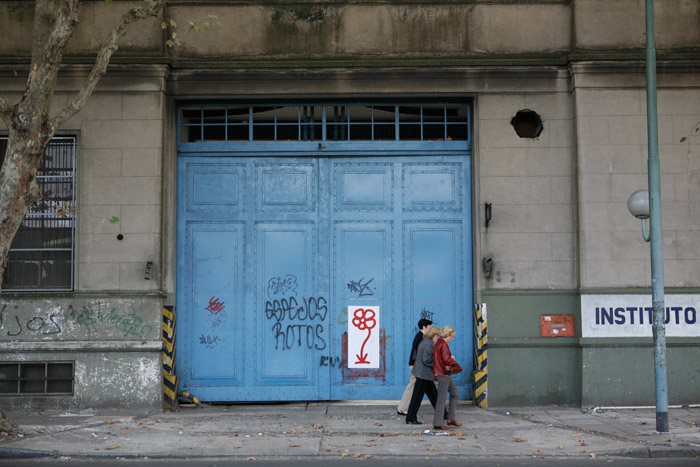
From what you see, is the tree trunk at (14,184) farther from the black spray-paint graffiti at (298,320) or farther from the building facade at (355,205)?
the black spray-paint graffiti at (298,320)

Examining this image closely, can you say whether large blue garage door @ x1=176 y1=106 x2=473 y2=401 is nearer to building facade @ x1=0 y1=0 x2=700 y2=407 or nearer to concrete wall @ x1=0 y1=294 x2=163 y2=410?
building facade @ x1=0 y1=0 x2=700 y2=407

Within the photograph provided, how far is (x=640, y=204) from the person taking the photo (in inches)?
448

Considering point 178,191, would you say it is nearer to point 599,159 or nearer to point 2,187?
point 2,187

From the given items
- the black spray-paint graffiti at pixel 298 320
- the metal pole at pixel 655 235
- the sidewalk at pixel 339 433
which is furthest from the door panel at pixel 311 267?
the metal pole at pixel 655 235

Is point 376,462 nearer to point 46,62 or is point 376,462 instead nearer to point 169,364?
point 169,364

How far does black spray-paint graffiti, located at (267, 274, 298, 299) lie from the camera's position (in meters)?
14.0

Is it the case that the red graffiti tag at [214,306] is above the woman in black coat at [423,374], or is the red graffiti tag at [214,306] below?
above

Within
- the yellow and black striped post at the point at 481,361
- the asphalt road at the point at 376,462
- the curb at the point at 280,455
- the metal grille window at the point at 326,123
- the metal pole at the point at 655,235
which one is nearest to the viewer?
the asphalt road at the point at 376,462

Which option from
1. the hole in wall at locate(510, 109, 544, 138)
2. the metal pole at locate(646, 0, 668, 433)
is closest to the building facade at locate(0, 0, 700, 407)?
the hole in wall at locate(510, 109, 544, 138)

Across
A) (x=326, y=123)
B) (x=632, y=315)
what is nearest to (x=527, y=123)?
(x=326, y=123)

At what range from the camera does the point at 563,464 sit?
362 inches

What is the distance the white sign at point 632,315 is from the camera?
43.6 ft

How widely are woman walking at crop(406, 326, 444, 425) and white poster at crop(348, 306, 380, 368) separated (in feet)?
6.53

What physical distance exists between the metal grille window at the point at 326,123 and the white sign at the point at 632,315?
370 cm
